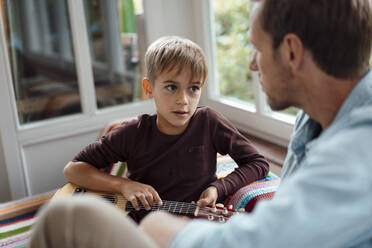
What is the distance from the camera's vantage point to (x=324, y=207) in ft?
2.35

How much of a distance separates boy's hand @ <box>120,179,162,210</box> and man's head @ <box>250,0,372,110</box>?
0.57 meters

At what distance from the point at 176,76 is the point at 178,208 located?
409mm

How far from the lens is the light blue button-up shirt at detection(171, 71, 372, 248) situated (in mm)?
715

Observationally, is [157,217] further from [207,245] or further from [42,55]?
[42,55]

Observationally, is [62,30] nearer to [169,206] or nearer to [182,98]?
[182,98]

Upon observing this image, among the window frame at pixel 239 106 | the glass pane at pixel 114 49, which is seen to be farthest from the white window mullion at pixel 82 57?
the window frame at pixel 239 106

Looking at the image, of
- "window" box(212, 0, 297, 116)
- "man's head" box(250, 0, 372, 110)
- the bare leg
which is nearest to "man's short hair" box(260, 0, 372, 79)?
"man's head" box(250, 0, 372, 110)

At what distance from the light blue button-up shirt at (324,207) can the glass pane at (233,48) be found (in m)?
1.56

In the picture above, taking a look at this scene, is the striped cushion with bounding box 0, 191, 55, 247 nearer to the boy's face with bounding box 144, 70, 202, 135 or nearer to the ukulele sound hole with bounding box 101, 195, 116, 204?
the ukulele sound hole with bounding box 101, 195, 116, 204

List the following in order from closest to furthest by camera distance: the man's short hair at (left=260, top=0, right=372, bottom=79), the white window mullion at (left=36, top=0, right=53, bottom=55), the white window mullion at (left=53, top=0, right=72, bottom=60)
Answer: the man's short hair at (left=260, top=0, right=372, bottom=79) → the white window mullion at (left=53, top=0, right=72, bottom=60) → the white window mullion at (left=36, top=0, right=53, bottom=55)

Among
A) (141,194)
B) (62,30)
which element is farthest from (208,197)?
(62,30)

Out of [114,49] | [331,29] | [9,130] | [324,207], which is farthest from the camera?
[114,49]

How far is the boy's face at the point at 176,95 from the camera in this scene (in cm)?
140

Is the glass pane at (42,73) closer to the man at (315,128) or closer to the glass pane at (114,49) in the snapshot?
the glass pane at (114,49)
